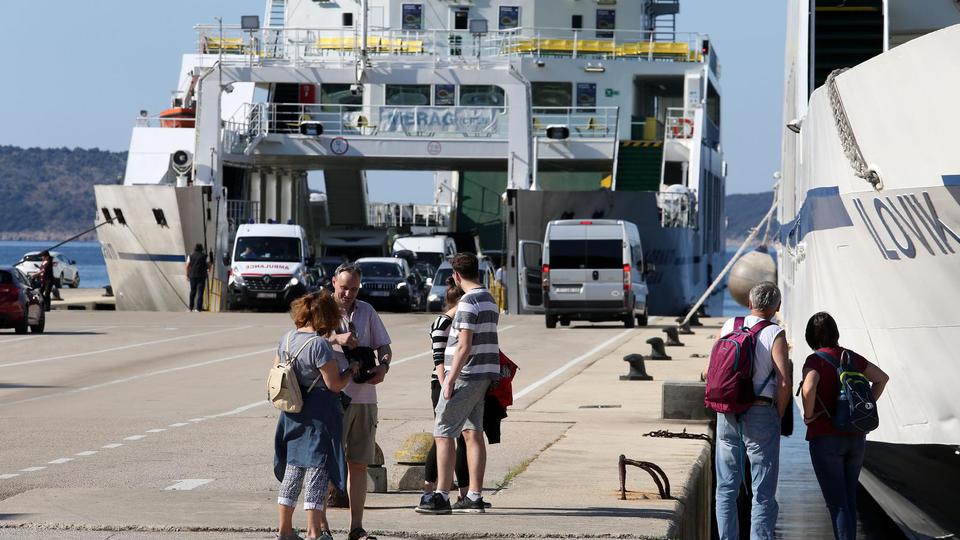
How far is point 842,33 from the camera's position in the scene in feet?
58.3

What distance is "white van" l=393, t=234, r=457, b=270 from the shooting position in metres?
53.2

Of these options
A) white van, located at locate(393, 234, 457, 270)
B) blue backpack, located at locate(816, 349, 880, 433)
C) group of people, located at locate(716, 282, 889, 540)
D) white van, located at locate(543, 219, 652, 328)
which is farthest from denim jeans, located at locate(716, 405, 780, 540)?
white van, located at locate(393, 234, 457, 270)

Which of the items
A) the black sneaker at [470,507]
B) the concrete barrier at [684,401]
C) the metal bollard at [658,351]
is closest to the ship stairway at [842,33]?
the concrete barrier at [684,401]

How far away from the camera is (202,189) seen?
135 feet

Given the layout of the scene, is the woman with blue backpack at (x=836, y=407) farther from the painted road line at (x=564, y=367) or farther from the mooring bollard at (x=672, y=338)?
the mooring bollard at (x=672, y=338)

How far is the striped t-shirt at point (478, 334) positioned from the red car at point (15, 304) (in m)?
22.2

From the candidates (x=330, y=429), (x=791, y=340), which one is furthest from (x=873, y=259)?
(x=791, y=340)

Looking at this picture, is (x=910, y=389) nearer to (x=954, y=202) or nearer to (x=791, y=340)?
(x=954, y=202)

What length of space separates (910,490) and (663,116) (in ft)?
152

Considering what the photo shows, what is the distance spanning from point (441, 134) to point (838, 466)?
36710 millimetres

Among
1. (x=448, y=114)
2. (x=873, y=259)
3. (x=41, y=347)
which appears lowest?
(x=41, y=347)

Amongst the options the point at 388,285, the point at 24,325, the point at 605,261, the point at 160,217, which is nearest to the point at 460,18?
the point at 388,285

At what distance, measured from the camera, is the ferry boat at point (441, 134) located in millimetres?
42375

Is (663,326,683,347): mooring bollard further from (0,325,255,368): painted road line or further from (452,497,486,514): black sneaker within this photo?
(452,497,486,514): black sneaker
